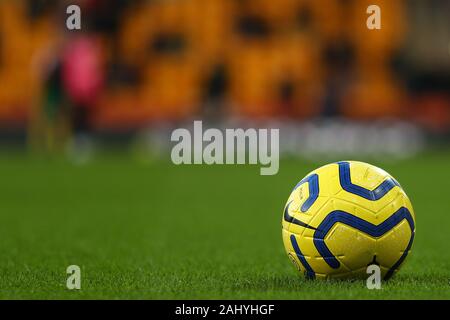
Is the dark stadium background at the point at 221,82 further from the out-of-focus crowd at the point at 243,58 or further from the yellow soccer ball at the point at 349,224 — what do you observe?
the yellow soccer ball at the point at 349,224

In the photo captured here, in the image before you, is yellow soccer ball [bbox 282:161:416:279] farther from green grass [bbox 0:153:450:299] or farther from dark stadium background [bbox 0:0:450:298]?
dark stadium background [bbox 0:0:450:298]

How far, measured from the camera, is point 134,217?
388 inches

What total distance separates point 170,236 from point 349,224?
11.3 feet

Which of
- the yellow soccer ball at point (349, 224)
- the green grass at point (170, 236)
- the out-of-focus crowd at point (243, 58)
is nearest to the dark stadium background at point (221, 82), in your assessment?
the out-of-focus crowd at point (243, 58)

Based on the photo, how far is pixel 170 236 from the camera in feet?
26.6

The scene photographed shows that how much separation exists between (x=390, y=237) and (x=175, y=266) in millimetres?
1654

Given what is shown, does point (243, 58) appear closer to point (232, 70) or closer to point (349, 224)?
point (232, 70)

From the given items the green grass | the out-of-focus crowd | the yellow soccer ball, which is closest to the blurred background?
the out-of-focus crowd

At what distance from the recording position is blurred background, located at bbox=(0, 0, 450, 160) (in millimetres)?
22016

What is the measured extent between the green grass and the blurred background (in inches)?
203

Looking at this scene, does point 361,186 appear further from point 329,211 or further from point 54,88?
point 54,88

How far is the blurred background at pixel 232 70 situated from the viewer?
2202cm

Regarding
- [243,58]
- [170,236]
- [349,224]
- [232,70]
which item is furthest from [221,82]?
[349,224]

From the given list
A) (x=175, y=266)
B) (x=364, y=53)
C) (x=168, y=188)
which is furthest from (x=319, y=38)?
(x=175, y=266)
